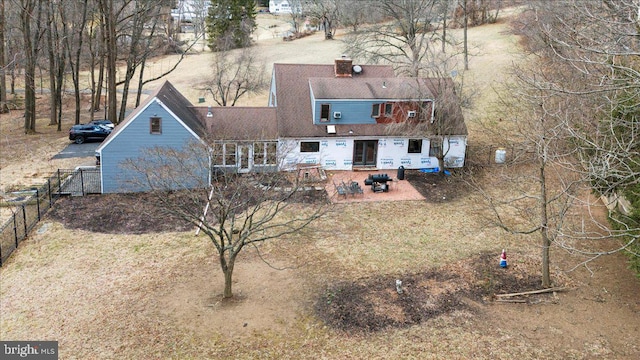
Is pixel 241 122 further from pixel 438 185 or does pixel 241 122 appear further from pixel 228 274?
pixel 228 274

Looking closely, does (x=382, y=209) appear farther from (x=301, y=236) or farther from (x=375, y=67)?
(x=375, y=67)

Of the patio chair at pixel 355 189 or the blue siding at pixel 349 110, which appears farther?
the blue siding at pixel 349 110

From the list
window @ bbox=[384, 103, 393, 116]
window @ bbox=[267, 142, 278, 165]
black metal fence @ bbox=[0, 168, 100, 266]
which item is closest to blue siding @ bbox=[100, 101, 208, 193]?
black metal fence @ bbox=[0, 168, 100, 266]

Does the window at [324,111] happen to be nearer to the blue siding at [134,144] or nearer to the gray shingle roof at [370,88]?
the gray shingle roof at [370,88]

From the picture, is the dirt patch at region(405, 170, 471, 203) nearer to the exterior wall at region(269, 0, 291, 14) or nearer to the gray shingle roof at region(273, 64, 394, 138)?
the gray shingle roof at region(273, 64, 394, 138)

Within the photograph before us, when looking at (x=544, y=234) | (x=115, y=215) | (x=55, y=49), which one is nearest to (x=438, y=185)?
(x=544, y=234)

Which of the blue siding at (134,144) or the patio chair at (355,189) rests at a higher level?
the blue siding at (134,144)

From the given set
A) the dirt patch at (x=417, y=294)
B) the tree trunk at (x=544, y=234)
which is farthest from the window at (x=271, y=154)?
the tree trunk at (x=544, y=234)
